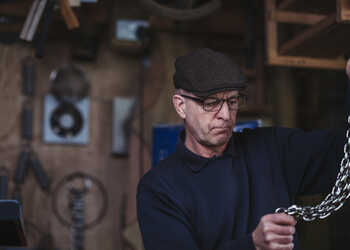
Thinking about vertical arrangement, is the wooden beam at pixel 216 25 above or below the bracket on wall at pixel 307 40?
above

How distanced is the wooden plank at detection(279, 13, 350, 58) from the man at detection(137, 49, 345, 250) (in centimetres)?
65

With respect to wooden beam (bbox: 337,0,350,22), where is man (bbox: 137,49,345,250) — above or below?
below

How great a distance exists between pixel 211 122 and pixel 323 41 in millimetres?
972

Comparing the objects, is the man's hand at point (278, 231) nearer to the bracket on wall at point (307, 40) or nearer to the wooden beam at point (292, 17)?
the bracket on wall at point (307, 40)

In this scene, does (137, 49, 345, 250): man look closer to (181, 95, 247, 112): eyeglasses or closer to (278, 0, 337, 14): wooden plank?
(181, 95, 247, 112): eyeglasses

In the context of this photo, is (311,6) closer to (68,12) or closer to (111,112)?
(68,12)

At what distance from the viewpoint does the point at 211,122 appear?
1745 mm

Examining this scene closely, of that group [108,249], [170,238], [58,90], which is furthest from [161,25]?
[170,238]

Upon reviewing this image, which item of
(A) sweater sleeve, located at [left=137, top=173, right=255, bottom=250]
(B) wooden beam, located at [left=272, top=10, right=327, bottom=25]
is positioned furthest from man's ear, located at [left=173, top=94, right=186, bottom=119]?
(B) wooden beam, located at [left=272, top=10, right=327, bottom=25]

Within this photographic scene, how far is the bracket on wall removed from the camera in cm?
231

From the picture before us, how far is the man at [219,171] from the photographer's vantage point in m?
1.68

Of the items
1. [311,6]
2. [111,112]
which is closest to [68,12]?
[311,6]

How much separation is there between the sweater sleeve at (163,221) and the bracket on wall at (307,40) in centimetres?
112

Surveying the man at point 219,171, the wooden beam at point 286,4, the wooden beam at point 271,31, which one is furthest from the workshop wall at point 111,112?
the man at point 219,171
